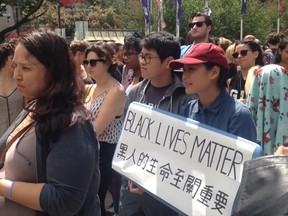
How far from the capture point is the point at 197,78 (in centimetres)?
271

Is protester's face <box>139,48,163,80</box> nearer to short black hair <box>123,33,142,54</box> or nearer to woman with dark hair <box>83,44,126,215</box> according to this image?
woman with dark hair <box>83,44,126,215</box>

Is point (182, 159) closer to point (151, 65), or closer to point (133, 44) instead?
point (151, 65)

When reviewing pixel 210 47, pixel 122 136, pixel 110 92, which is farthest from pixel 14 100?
pixel 210 47

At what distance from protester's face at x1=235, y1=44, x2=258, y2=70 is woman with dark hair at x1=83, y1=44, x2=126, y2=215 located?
1.65 metres

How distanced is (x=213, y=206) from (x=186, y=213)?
0.69 feet

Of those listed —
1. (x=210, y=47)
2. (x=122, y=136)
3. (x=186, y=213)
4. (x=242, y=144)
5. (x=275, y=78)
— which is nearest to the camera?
(x=242, y=144)

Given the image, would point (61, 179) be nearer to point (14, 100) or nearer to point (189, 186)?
point (189, 186)

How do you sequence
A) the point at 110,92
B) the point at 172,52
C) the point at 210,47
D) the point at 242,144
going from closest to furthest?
the point at 242,144
the point at 210,47
the point at 172,52
the point at 110,92

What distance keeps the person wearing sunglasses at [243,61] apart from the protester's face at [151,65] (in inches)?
78.2

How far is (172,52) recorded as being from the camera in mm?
3488

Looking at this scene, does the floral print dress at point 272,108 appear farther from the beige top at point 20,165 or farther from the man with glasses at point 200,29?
the beige top at point 20,165

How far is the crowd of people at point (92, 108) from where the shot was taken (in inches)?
73.2

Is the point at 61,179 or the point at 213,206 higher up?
the point at 61,179

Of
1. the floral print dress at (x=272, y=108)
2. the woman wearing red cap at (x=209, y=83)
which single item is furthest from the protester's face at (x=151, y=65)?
the floral print dress at (x=272, y=108)
